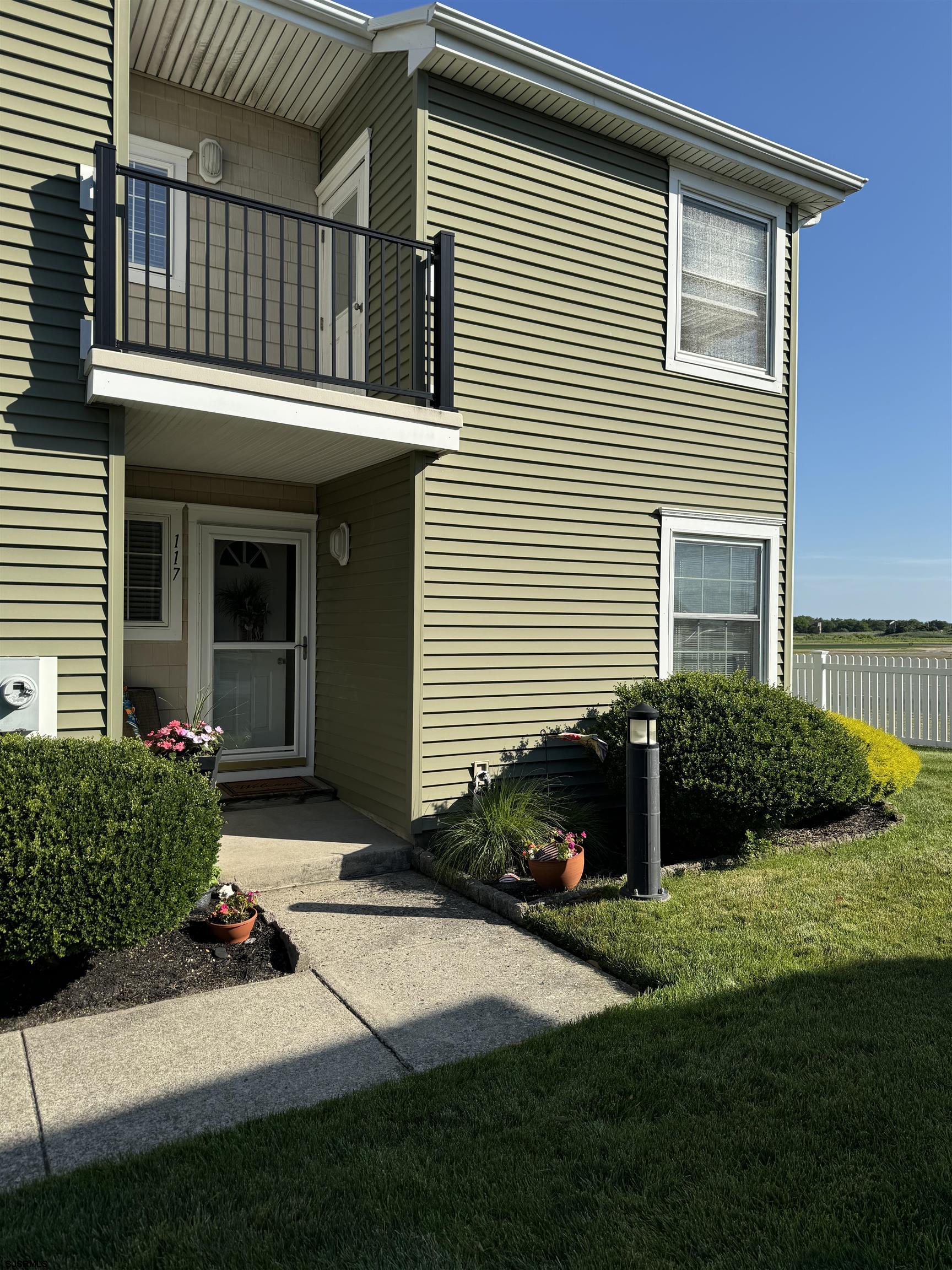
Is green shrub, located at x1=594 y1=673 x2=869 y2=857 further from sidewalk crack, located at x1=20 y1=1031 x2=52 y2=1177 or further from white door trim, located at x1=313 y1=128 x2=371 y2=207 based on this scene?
white door trim, located at x1=313 y1=128 x2=371 y2=207

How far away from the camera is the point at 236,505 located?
6945 millimetres

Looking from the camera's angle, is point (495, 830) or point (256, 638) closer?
point (495, 830)

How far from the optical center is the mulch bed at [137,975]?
3711 mm

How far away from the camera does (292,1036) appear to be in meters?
3.41

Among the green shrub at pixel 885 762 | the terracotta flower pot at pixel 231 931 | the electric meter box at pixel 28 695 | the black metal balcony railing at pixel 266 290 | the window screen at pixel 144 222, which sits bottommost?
the terracotta flower pot at pixel 231 931

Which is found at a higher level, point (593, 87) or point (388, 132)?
point (593, 87)

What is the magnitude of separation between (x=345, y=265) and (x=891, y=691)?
8.73m

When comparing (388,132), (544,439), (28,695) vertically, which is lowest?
(28,695)

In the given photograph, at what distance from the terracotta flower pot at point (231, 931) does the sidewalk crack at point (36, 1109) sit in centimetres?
101

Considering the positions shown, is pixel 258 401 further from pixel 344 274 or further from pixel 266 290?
pixel 344 274

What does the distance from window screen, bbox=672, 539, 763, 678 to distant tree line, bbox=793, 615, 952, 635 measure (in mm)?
17064

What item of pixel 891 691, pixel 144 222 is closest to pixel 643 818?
pixel 144 222

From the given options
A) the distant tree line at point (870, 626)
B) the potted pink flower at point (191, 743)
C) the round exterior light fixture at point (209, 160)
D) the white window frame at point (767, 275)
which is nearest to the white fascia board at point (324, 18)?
the round exterior light fixture at point (209, 160)

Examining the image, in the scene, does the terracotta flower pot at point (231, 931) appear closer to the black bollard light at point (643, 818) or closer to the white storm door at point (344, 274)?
the black bollard light at point (643, 818)
